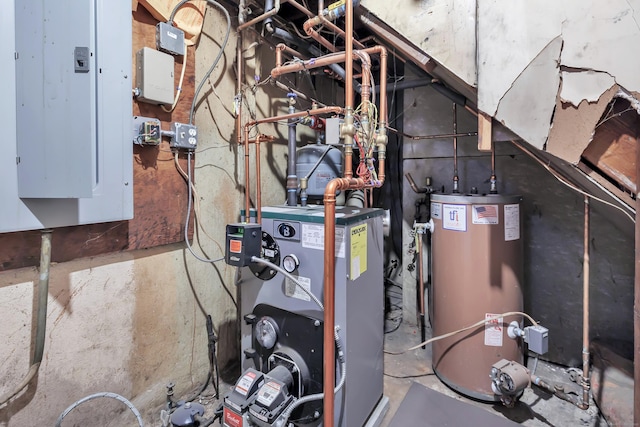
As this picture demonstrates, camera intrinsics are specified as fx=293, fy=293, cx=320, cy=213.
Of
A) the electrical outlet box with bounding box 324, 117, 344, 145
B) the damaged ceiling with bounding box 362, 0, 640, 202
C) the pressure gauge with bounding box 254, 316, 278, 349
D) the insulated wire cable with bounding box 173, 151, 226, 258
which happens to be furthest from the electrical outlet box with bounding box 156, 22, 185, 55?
the pressure gauge with bounding box 254, 316, 278, 349

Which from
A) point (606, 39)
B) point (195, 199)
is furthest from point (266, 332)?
point (606, 39)

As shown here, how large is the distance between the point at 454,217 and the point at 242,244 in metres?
1.19

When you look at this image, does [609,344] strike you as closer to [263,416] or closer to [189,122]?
[263,416]

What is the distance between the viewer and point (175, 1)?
1.34 meters

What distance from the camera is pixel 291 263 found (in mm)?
1228

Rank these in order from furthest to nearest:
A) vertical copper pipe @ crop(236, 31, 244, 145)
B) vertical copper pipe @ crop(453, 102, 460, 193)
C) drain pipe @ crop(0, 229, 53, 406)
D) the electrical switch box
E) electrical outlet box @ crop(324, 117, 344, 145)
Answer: vertical copper pipe @ crop(453, 102, 460, 193), vertical copper pipe @ crop(236, 31, 244, 145), electrical outlet box @ crop(324, 117, 344, 145), the electrical switch box, drain pipe @ crop(0, 229, 53, 406)

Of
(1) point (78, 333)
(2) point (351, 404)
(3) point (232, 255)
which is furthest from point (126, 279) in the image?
(2) point (351, 404)

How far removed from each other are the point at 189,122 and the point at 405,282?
76.9 inches

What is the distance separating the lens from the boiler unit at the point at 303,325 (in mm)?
1102

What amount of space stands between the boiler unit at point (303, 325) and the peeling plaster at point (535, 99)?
706 mm

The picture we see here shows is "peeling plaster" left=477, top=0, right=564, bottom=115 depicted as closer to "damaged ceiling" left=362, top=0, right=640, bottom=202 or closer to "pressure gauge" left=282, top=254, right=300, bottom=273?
"damaged ceiling" left=362, top=0, right=640, bottom=202

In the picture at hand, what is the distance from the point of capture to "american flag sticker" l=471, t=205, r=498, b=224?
159cm

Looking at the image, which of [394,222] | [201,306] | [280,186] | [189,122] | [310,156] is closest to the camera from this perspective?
[189,122]

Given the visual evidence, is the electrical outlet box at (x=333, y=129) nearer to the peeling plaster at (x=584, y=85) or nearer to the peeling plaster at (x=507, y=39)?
the peeling plaster at (x=507, y=39)
